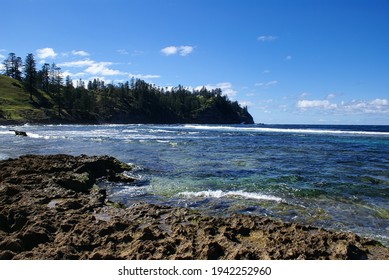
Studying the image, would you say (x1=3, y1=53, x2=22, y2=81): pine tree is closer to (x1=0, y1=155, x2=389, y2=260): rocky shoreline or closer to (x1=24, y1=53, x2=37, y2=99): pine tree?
(x1=24, y1=53, x2=37, y2=99): pine tree

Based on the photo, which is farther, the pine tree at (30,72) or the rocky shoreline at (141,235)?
the pine tree at (30,72)

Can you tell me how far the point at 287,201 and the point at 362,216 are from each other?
11.3 ft

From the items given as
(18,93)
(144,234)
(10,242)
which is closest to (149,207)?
(144,234)

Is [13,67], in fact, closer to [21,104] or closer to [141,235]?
[21,104]

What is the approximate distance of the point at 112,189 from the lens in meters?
18.8

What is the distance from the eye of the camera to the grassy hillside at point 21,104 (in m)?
114

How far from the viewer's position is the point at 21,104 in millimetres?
131125

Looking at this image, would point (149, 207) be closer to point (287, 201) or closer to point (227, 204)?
point (227, 204)

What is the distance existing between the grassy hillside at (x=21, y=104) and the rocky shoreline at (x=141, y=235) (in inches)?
4404

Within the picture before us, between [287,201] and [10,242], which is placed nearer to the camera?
[10,242]

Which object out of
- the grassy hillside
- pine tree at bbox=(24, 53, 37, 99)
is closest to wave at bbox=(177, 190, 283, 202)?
the grassy hillside

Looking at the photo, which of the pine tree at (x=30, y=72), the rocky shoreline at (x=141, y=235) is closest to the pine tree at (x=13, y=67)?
the pine tree at (x=30, y=72)

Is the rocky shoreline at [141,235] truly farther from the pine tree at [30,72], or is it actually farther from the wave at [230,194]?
the pine tree at [30,72]

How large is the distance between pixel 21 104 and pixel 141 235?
142 metres
